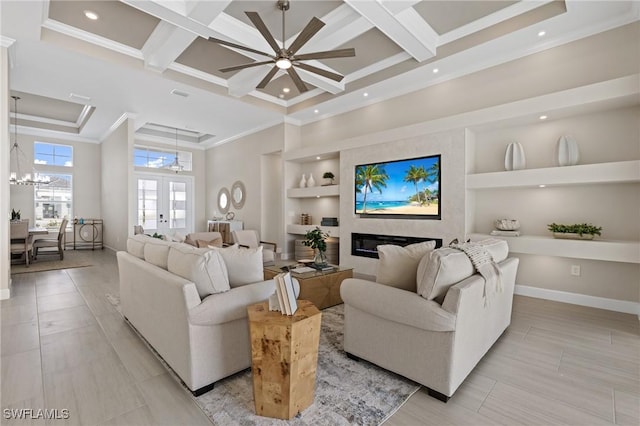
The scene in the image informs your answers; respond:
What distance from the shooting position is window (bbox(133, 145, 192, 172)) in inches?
358

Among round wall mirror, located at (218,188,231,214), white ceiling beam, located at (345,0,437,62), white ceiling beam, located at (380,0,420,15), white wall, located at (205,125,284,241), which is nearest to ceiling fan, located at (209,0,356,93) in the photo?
white ceiling beam, located at (345,0,437,62)

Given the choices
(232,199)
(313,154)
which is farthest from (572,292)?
(232,199)

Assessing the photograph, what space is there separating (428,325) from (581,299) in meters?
3.22

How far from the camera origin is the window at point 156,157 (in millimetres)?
9105

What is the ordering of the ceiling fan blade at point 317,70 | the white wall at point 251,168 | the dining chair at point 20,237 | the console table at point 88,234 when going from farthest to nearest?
the console table at point 88,234 < the white wall at point 251,168 < the dining chair at point 20,237 < the ceiling fan blade at point 317,70

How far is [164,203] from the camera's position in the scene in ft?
31.2

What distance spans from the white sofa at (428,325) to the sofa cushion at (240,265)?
713 mm

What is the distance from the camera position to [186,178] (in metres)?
9.88

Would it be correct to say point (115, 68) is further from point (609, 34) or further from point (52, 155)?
point (609, 34)

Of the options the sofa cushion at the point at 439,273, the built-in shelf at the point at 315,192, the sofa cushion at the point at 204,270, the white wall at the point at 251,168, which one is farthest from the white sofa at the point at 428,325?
the white wall at the point at 251,168

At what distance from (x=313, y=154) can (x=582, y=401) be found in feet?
17.8

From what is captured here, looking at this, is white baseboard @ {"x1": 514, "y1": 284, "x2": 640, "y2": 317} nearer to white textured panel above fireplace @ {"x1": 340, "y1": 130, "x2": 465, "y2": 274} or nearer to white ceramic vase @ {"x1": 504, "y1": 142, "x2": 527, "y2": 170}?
white textured panel above fireplace @ {"x1": 340, "y1": 130, "x2": 465, "y2": 274}

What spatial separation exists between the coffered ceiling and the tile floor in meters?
3.36

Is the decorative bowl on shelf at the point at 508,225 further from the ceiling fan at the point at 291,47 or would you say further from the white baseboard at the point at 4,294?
the white baseboard at the point at 4,294
